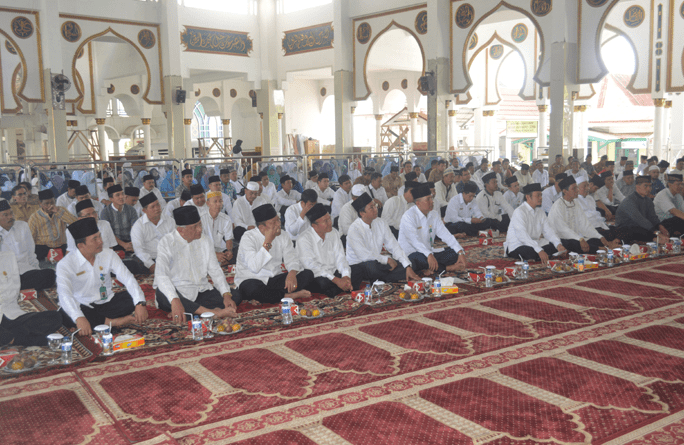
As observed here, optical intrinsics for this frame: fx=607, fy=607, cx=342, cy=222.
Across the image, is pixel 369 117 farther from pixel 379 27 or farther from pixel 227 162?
pixel 227 162

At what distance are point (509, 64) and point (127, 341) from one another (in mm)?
22071

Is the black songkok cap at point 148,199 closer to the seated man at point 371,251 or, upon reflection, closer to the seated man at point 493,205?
the seated man at point 371,251

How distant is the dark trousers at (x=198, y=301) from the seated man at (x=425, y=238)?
1792 millimetres

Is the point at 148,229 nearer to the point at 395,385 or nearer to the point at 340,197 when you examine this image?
the point at 340,197

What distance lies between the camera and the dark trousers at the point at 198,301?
3.80 m

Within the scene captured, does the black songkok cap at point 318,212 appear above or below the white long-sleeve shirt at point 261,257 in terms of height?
above

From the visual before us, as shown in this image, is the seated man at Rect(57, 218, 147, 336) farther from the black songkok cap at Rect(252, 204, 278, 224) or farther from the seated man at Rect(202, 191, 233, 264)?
the seated man at Rect(202, 191, 233, 264)

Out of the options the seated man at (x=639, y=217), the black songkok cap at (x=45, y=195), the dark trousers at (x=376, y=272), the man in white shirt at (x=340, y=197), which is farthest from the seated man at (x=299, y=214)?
the seated man at (x=639, y=217)

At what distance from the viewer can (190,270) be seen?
155 inches

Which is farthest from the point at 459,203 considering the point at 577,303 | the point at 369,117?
the point at 369,117

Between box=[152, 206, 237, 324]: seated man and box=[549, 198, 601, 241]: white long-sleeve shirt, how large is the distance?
3.27 meters

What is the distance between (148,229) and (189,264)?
5.32 ft

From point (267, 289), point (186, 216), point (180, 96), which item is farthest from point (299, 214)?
point (180, 96)

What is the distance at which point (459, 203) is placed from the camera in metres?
7.23
